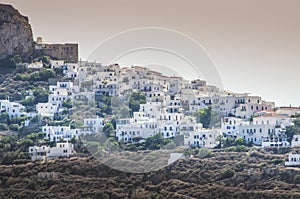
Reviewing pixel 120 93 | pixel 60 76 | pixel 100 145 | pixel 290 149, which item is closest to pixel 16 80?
pixel 60 76

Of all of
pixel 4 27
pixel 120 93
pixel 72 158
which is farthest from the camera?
pixel 4 27

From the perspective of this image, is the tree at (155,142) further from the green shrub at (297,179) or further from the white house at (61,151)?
the green shrub at (297,179)

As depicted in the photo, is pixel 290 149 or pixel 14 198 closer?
pixel 14 198

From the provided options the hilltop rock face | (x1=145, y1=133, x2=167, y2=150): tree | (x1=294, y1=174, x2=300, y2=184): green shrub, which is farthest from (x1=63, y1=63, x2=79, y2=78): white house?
(x1=294, y1=174, x2=300, y2=184): green shrub

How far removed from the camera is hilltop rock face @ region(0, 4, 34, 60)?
76.1m

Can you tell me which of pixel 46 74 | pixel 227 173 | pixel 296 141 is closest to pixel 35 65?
pixel 46 74

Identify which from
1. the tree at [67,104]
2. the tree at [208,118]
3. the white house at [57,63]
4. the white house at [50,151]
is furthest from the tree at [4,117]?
the tree at [208,118]

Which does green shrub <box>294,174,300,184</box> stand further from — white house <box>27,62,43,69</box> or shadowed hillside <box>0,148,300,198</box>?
white house <box>27,62,43,69</box>

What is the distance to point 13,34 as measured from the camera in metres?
76.2

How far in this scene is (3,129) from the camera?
6519 centimetres

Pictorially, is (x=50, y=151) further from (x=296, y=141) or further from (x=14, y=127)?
(x=296, y=141)

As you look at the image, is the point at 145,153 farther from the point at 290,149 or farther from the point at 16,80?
the point at 16,80

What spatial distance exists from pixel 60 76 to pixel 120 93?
5.63 metres

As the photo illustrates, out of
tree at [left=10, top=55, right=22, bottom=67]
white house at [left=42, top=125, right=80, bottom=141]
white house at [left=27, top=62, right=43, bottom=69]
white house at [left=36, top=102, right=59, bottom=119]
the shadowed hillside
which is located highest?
tree at [left=10, top=55, right=22, bottom=67]
